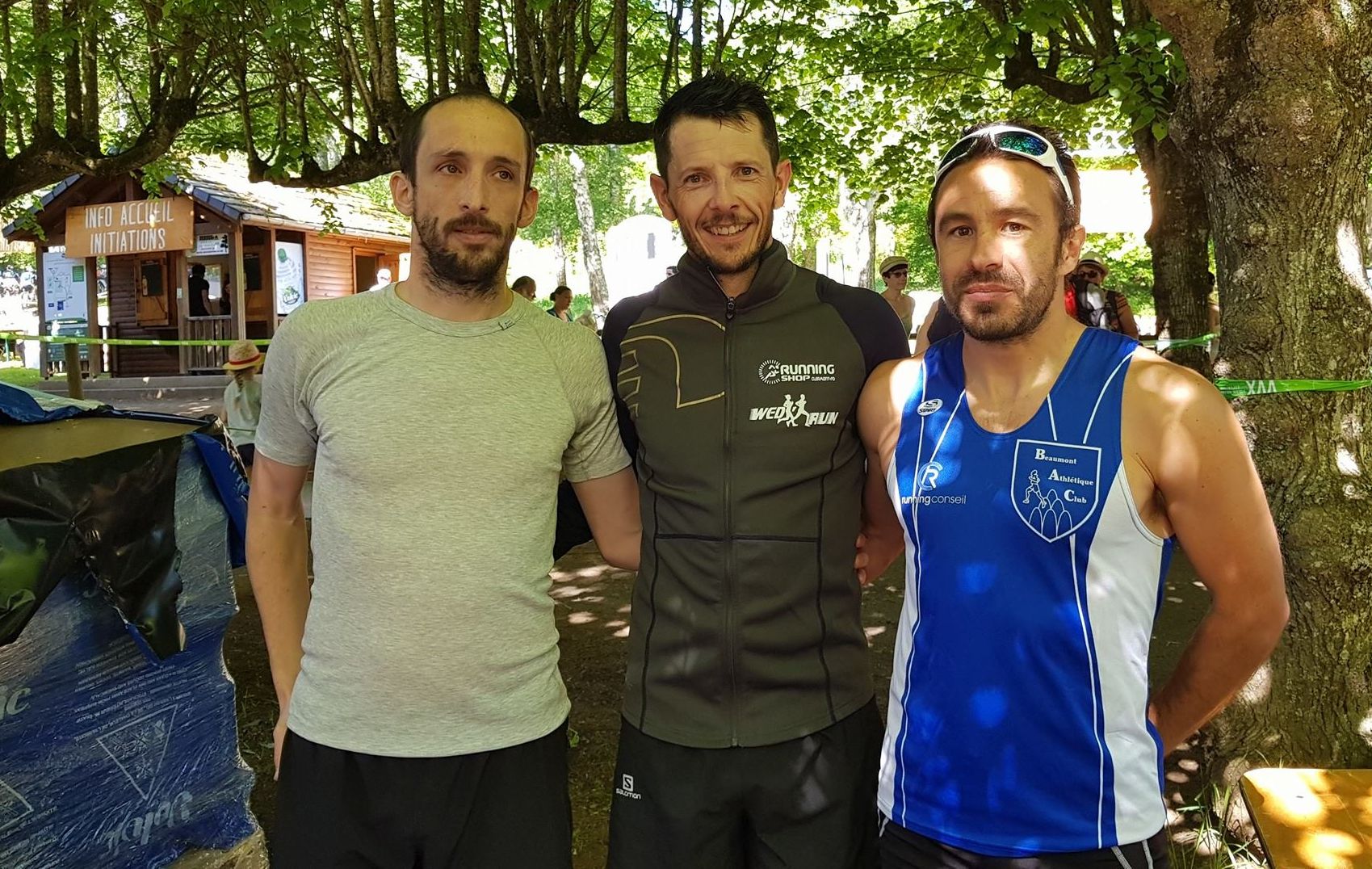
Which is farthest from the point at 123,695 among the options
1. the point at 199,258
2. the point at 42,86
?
the point at 199,258

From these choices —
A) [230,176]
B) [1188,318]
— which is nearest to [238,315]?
[230,176]

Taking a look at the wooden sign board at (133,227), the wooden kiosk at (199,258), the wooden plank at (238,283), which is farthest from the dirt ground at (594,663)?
the wooden kiosk at (199,258)

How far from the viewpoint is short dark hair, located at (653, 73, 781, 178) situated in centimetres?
232

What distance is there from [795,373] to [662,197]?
62 cm

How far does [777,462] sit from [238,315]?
20593 millimetres

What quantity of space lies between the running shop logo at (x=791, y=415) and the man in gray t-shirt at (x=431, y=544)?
1.45ft

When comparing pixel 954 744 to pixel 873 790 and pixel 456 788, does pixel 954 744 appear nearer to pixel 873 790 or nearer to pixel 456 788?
pixel 873 790

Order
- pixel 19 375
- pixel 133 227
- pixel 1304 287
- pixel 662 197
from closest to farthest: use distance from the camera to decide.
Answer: pixel 662 197
pixel 1304 287
pixel 133 227
pixel 19 375

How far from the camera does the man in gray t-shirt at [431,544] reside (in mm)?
2059

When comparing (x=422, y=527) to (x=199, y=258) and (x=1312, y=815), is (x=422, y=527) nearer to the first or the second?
(x=1312, y=815)

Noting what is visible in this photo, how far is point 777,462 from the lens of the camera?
2211 mm

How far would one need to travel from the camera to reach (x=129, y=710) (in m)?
3.17

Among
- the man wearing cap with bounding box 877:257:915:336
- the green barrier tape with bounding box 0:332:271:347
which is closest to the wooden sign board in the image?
the green barrier tape with bounding box 0:332:271:347

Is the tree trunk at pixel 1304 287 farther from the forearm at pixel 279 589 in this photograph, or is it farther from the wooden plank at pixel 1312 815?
the forearm at pixel 279 589
